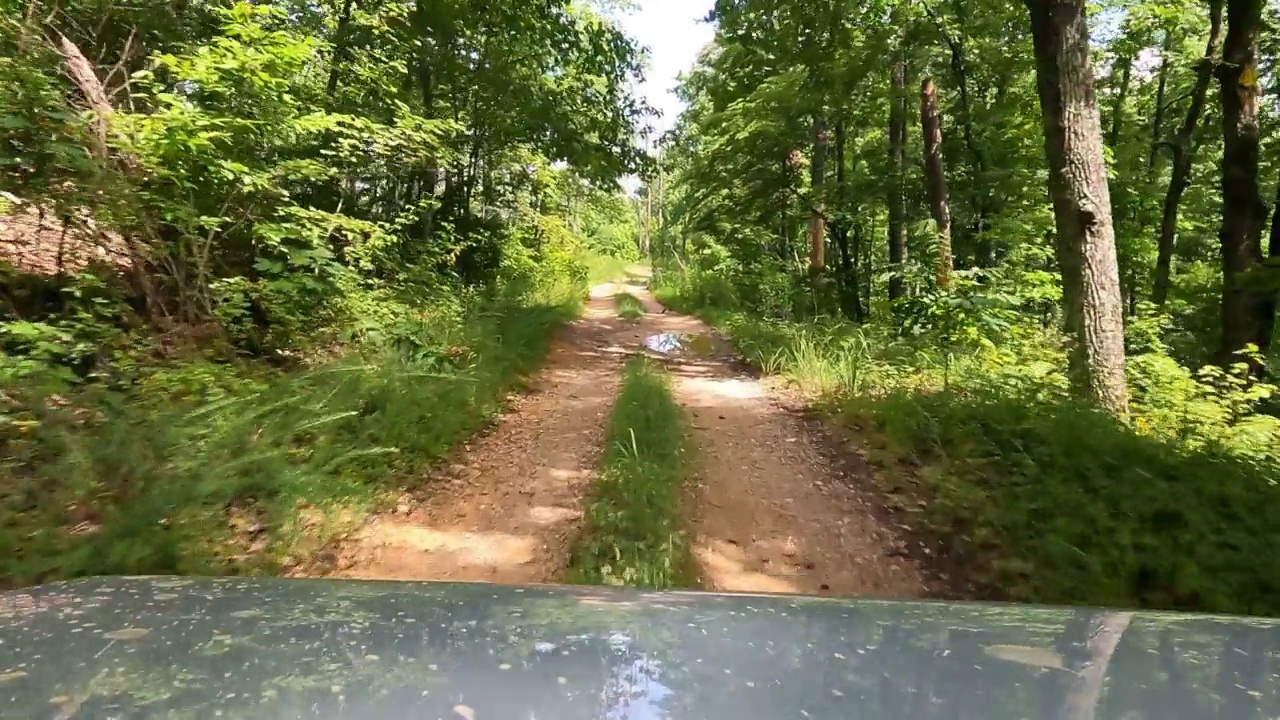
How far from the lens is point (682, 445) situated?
713 centimetres

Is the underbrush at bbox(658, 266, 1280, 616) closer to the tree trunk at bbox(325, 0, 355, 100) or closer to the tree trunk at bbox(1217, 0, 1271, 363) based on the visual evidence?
the tree trunk at bbox(1217, 0, 1271, 363)

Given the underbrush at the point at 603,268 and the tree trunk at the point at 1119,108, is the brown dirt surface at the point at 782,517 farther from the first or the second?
the underbrush at the point at 603,268

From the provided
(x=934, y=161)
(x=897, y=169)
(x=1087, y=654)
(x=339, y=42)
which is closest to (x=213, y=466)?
(x=1087, y=654)

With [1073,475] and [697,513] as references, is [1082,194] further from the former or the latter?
[697,513]

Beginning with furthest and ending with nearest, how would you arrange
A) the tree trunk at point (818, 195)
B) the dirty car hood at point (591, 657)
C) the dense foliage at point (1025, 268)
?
the tree trunk at point (818, 195) < the dense foliage at point (1025, 268) < the dirty car hood at point (591, 657)

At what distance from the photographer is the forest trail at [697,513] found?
484 centimetres

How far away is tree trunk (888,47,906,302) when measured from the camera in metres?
13.3

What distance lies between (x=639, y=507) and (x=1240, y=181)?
7.47 metres

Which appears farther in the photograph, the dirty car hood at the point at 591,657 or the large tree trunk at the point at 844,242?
the large tree trunk at the point at 844,242

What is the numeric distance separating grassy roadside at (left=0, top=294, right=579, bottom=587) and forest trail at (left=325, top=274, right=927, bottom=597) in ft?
1.22

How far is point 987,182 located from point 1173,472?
33.3 ft

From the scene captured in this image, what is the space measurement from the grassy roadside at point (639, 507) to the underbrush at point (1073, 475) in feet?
5.36

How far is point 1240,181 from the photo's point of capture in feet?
27.1

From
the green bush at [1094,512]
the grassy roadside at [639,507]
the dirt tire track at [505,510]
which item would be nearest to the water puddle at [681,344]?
the dirt tire track at [505,510]
